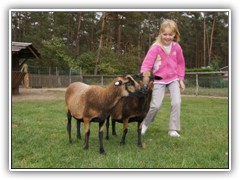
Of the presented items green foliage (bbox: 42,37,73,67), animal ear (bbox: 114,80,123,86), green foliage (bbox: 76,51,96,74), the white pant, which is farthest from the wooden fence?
animal ear (bbox: 114,80,123,86)

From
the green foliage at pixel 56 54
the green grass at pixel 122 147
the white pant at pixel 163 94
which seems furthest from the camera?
the green foliage at pixel 56 54

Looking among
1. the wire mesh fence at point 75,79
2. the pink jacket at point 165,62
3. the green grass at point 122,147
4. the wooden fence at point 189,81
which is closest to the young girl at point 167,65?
the pink jacket at point 165,62

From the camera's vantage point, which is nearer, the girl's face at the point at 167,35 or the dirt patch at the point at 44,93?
the girl's face at the point at 167,35

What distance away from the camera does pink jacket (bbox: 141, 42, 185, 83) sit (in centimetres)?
580

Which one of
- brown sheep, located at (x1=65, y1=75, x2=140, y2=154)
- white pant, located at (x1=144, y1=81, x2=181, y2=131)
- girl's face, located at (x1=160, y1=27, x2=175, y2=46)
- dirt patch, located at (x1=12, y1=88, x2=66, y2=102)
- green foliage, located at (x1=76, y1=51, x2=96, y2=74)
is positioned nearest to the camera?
brown sheep, located at (x1=65, y1=75, x2=140, y2=154)

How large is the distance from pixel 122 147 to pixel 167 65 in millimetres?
1891

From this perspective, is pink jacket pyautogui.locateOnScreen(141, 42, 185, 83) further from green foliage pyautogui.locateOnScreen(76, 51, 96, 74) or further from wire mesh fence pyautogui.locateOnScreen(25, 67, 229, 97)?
green foliage pyautogui.locateOnScreen(76, 51, 96, 74)

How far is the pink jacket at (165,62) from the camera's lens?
580 centimetres

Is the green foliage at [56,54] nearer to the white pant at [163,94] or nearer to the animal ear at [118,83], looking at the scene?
the white pant at [163,94]

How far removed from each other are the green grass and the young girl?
61 cm

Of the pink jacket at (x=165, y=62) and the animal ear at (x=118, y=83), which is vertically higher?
the pink jacket at (x=165, y=62)

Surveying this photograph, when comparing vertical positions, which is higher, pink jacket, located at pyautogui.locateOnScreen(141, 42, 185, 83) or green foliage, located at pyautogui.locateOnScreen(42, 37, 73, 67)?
green foliage, located at pyautogui.locateOnScreen(42, 37, 73, 67)

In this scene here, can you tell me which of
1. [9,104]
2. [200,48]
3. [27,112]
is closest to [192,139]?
[9,104]
